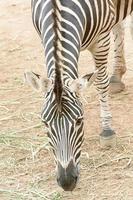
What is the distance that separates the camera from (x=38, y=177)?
18.0ft

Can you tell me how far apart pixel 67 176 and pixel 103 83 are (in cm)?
174


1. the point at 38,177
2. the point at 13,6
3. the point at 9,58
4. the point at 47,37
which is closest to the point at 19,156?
the point at 38,177

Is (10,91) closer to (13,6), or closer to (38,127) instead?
(38,127)

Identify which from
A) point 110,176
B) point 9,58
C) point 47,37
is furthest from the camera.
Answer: point 9,58

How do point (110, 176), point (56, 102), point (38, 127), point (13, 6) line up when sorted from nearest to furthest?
point (56, 102), point (110, 176), point (38, 127), point (13, 6)

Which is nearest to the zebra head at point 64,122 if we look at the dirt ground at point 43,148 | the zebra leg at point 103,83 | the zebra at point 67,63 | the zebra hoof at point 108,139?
the zebra at point 67,63

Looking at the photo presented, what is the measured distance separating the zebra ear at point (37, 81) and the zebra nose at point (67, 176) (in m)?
0.64

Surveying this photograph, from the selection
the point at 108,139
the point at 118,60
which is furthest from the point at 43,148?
the point at 118,60

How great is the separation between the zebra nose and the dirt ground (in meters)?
0.64

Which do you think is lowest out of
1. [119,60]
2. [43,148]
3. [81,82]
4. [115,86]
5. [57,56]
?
[43,148]

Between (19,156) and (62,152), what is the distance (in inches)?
60.6

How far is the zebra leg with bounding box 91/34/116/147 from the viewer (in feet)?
18.8

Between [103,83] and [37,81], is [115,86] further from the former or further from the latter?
[37,81]

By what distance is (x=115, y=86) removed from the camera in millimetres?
7277
